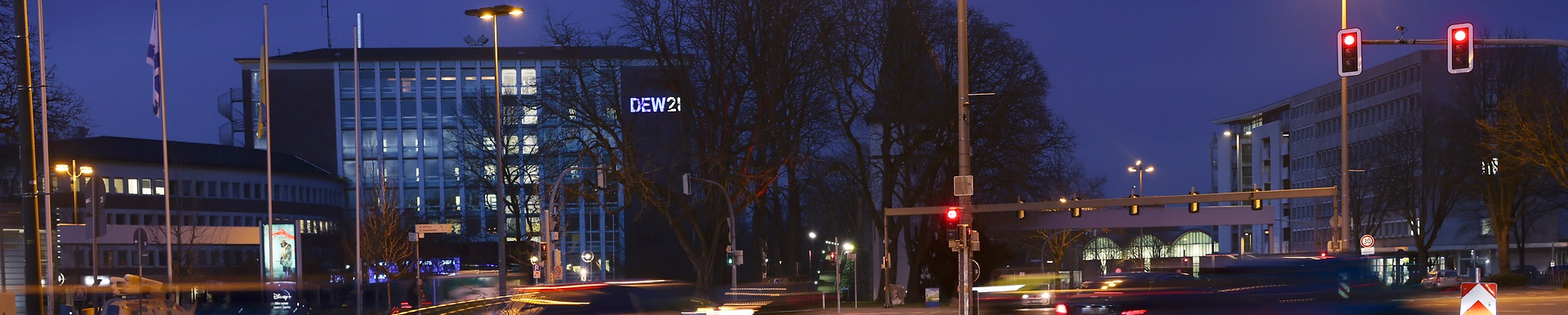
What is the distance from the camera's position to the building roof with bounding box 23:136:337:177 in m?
80.9

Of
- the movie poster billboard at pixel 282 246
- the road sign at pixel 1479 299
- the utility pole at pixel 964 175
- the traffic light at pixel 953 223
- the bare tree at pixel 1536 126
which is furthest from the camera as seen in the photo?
the bare tree at pixel 1536 126

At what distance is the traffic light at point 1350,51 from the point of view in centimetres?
2155

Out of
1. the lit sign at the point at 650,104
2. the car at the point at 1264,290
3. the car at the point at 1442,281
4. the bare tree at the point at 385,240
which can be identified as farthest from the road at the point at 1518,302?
the bare tree at the point at 385,240

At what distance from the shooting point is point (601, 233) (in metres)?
101

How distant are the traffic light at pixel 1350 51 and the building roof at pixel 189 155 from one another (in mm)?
63933

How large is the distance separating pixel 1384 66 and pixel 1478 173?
121ft

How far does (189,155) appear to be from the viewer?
86812 mm

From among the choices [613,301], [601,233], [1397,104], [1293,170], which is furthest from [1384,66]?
[613,301]

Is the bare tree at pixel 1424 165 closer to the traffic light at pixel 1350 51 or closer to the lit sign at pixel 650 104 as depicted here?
the lit sign at pixel 650 104

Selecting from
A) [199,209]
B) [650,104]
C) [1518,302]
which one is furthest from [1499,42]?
[199,209]

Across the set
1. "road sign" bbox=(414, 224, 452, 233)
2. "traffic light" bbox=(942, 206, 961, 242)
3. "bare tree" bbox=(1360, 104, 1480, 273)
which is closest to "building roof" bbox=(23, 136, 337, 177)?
"road sign" bbox=(414, 224, 452, 233)

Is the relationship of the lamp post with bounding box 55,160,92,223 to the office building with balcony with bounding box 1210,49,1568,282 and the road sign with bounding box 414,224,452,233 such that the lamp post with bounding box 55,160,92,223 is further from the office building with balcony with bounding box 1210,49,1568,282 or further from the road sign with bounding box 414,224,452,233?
the office building with balcony with bounding box 1210,49,1568,282

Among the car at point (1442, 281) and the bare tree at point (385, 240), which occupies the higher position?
the bare tree at point (385, 240)

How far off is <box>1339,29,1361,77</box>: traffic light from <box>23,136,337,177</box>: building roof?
63933mm
